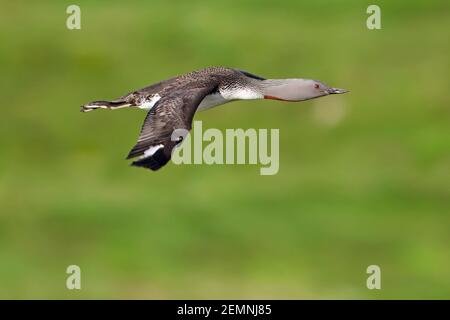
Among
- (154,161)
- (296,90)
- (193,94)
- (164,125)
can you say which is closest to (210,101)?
A: (193,94)

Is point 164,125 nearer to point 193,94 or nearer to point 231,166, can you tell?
point 193,94

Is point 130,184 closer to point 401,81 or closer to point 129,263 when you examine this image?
point 129,263

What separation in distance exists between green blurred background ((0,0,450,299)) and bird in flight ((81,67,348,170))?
841 inches

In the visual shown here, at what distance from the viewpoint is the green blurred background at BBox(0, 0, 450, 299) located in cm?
5438

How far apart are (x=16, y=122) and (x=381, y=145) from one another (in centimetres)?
1240

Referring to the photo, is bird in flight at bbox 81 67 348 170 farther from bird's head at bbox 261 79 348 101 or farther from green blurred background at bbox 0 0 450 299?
green blurred background at bbox 0 0 450 299

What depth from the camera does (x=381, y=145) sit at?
6078cm

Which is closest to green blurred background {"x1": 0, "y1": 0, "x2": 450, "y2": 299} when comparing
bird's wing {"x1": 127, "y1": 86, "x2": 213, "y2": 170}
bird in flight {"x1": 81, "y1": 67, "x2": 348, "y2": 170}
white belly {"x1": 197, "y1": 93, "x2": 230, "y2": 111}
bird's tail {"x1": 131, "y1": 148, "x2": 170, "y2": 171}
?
bird in flight {"x1": 81, "y1": 67, "x2": 348, "y2": 170}

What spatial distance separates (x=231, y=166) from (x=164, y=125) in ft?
97.2

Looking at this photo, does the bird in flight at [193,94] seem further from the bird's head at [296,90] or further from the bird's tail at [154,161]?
the bird's tail at [154,161]

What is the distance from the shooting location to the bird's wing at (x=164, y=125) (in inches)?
1094

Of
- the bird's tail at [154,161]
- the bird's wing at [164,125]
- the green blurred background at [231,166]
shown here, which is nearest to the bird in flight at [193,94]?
the bird's wing at [164,125]
